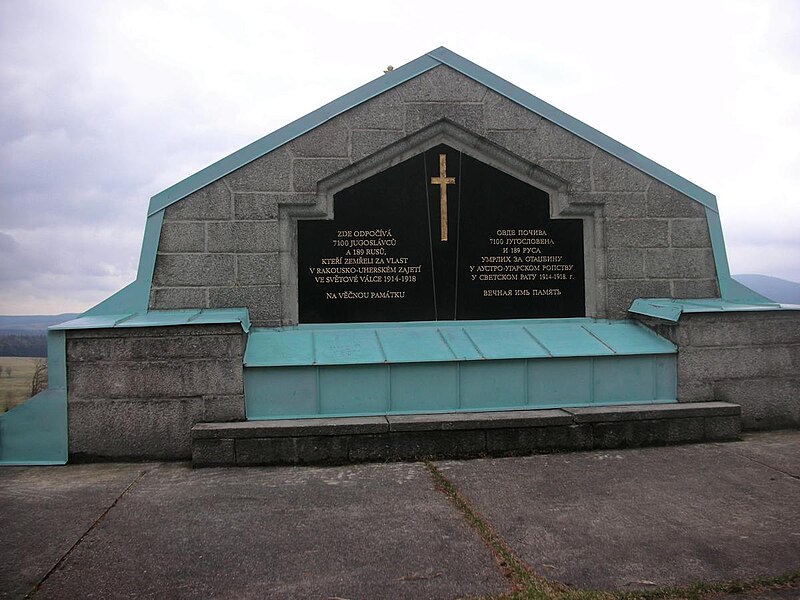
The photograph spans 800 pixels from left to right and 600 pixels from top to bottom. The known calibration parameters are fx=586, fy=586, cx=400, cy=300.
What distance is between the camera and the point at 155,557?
4.06 m

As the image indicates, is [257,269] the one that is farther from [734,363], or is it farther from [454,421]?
[734,363]

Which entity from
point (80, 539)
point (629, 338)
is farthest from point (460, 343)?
point (80, 539)

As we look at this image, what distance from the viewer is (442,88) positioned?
7738 millimetres

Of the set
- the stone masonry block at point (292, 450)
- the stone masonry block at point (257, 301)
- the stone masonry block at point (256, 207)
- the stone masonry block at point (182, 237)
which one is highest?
the stone masonry block at point (256, 207)

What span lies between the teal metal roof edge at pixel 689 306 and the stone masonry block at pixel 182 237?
5.64m

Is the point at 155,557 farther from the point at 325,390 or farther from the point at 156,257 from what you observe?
the point at 156,257

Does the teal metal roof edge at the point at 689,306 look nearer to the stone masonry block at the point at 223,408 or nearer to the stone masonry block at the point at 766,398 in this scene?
the stone masonry block at the point at 766,398

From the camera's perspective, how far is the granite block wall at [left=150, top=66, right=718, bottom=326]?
7.19 meters

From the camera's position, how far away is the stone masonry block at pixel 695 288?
7.98m

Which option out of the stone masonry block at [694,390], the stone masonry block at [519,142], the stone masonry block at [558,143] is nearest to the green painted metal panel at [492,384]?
the stone masonry block at [694,390]

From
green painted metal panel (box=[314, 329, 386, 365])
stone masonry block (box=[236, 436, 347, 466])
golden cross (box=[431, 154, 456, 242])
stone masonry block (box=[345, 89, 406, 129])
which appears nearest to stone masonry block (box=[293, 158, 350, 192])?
stone masonry block (box=[345, 89, 406, 129])

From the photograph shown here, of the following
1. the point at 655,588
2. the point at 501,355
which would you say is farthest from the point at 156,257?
the point at 655,588

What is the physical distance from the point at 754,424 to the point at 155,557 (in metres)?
6.92

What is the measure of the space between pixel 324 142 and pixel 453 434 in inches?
155
